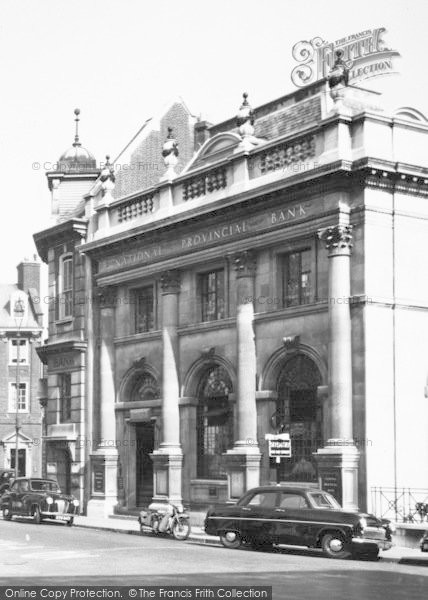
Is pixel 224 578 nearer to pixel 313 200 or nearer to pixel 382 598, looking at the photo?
pixel 382 598

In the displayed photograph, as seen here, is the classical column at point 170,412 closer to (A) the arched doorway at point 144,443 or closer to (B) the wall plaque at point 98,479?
(A) the arched doorway at point 144,443

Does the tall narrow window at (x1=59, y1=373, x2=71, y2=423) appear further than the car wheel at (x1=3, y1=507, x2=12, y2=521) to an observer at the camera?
Yes

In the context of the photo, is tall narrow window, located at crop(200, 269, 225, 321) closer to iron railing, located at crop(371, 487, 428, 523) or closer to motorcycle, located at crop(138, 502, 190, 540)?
motorcycle, located at crop(138, 502, 190, 540)

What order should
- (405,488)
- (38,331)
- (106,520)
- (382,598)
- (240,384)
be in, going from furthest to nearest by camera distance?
(38,331)
(106,520)
(240,384)
(405,488)
(382,598)

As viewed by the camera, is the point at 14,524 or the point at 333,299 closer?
the point at 333,299

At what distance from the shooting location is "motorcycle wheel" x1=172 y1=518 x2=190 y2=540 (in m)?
26.6

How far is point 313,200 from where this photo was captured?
92.0ft

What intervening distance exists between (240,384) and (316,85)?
10.5 m

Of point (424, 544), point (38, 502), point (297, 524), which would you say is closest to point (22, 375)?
point (38, 502)

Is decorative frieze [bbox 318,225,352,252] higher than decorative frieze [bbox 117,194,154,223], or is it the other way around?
decorative frieze [bbox 117,194,154,223]

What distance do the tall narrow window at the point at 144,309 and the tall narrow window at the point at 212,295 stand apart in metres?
2.77

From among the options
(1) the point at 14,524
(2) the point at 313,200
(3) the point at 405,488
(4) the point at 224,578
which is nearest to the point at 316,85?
(2) the point at 313,200

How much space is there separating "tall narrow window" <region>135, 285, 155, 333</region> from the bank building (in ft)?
0.20

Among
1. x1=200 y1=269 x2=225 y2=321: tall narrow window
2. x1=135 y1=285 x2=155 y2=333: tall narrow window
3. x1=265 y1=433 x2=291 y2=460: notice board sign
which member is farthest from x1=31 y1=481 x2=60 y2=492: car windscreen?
x1=265 y1=433 x2=291 y2=460: notice board sign
